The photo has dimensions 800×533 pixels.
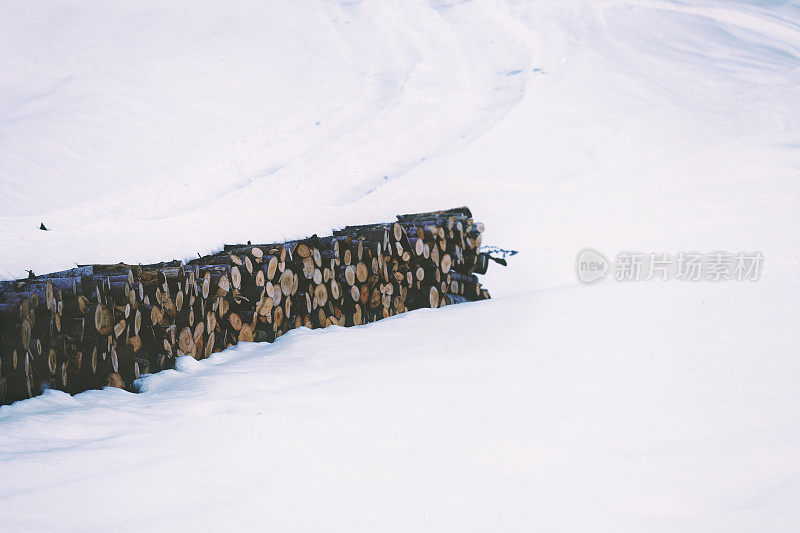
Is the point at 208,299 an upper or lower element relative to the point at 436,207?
lower

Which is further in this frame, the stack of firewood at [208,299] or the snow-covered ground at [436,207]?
the stack of firewood at [208,299]

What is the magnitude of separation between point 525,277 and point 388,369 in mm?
4336

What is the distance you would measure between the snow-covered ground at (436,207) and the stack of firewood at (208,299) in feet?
0.53

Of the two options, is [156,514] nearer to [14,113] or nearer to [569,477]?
[569,477]

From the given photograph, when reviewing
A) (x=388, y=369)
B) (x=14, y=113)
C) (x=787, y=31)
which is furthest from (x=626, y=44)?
(x=388, y=369)

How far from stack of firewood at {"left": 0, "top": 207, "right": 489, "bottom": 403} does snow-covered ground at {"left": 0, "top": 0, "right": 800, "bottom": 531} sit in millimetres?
161

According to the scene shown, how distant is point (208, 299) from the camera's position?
3777mm

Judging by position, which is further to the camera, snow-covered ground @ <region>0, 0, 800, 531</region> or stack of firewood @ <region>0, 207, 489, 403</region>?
stack of firewood @ <region>0, 207, 489, 403</region>

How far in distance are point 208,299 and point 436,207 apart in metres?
5.70

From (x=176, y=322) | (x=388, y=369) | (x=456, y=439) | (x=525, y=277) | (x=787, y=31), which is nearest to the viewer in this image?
(x=456, y=439)

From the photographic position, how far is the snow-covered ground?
1.95 m

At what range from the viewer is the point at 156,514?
1760 millimetres

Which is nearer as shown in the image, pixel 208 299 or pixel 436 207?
pixel 208 299

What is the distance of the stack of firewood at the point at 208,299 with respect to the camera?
2.86m
